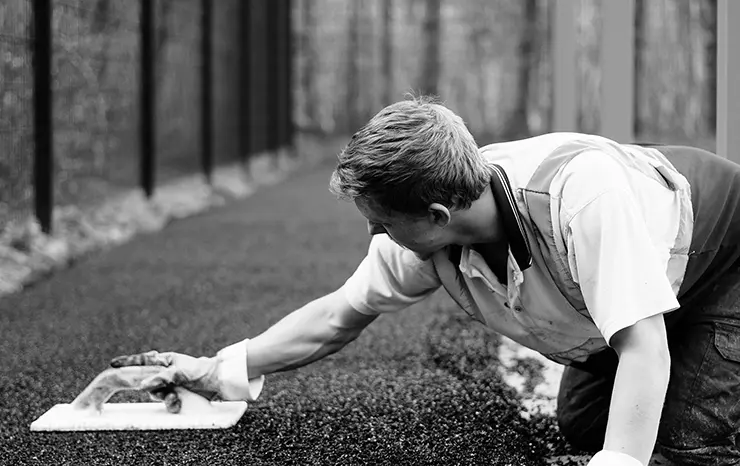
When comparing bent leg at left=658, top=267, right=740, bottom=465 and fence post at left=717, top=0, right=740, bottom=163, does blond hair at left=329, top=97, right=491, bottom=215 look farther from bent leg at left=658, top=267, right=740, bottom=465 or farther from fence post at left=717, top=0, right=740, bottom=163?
fence post at left=717, top=0, right=740, bottom=163

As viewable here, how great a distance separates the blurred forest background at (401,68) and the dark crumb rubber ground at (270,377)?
183cm

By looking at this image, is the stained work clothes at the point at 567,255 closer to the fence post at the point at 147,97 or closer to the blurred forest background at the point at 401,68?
the blurred forest background at the point at 401,68

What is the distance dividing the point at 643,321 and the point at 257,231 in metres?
5.84

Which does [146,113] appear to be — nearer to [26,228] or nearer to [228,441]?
[26,228]

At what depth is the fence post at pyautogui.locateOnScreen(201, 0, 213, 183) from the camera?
396 inches

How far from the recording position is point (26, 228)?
567 centimetres

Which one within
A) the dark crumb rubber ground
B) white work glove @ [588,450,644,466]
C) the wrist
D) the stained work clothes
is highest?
the stained work clothes

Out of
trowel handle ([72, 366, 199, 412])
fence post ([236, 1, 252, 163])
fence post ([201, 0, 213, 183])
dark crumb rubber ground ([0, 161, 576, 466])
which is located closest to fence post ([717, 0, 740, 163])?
dark crumb rubber ground ([0, 161, 576, 466])

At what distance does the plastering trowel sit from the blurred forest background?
14.6ft

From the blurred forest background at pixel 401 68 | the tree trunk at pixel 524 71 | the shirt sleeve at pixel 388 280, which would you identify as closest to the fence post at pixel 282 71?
the blurred forest background at pixel 401 68

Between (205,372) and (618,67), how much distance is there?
10.2ft

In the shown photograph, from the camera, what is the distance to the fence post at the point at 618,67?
4.91m

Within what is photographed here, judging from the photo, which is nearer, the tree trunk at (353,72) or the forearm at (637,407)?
the forearm at (637,407)

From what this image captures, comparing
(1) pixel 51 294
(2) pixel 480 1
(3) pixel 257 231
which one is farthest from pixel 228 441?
(2) pixel 480 1
